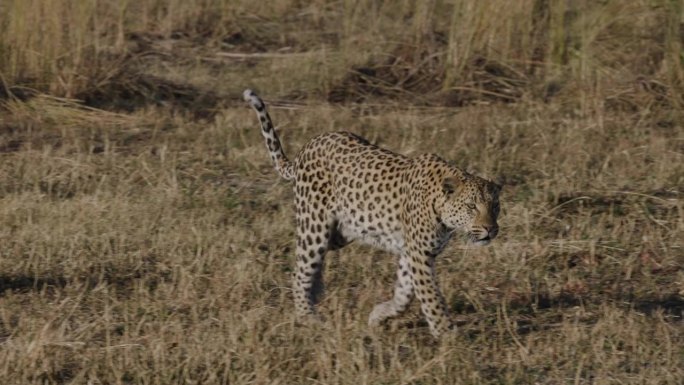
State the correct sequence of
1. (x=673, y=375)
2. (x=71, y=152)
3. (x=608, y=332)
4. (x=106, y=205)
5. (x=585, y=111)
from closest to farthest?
(x=673, y=375) < (x=608, y=332) < (x=106, y=205) < (x=71, y=152) < (x=585, y=111)

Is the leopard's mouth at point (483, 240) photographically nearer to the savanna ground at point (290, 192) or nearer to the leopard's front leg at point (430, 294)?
the leopard's front leg at point (430, 294)

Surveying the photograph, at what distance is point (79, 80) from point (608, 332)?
17.8 ft

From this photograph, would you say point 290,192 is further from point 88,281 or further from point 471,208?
point 471,208

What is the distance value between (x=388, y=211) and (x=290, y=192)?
2324 millimetres

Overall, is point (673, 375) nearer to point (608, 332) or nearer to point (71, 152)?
point (608, 332)

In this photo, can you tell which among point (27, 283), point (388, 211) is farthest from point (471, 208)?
point (27, 283)

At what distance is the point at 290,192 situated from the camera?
905cm

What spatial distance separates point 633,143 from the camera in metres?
9.93

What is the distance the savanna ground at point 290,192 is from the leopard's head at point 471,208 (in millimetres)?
509

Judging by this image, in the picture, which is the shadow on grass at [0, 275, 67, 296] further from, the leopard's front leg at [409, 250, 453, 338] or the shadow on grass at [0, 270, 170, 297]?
the leopard's front leg at [409, 250, 453, 338]

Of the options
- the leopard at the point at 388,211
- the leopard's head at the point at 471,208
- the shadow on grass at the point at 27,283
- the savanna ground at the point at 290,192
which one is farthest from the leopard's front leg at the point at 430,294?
the shadow on grass at the point at 27,283

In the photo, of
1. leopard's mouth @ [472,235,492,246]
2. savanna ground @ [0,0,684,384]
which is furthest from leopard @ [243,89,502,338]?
savanna ground @ [0,0,684,384]

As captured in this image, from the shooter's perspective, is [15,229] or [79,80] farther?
[79,80]

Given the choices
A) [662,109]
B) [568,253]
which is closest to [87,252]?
[568,253]
